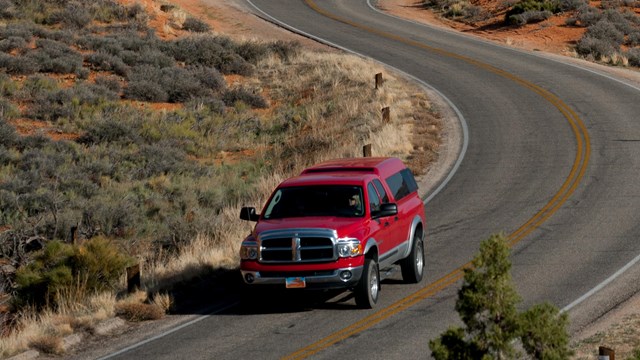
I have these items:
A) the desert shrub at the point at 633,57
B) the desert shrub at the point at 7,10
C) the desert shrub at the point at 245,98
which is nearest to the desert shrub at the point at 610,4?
the desert shrub at the point at 633,57

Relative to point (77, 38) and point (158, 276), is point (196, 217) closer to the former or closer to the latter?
point (158, 276)

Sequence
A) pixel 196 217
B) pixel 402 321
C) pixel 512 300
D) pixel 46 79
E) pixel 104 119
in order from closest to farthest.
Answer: pixel 512 300 < pixel 402 321 < pixel 196 217 < pixel 104 119 < pixel 46 79

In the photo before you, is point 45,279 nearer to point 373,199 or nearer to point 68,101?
point 373,199

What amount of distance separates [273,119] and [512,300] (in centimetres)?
3111

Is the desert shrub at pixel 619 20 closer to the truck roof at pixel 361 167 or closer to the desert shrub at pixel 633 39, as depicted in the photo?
the desert shrub at pixel 633 39

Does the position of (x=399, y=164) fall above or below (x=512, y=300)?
below

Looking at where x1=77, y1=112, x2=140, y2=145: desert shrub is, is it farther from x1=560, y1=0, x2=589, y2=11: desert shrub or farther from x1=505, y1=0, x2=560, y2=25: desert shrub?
x1=560, y1=0, x2=589, y2=11: desert shrub

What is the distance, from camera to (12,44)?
4428 centimetres

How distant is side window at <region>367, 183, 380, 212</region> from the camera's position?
17.2m

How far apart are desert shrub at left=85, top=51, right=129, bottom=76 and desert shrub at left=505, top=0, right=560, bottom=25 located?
23559 millimetres

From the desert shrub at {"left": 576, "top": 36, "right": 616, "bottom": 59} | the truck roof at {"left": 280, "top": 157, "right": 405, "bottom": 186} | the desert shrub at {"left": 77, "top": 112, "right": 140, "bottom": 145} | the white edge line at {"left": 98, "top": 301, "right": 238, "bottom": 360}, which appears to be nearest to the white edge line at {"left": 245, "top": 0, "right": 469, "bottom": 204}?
the truck roof at {"left": 280, "top": 157, "right": 405, "bottom": 186}

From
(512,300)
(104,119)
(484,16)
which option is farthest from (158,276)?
(484,16)

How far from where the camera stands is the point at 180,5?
59562 millimetres

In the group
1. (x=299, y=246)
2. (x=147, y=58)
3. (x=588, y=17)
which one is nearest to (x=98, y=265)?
(x=299, y=246)
